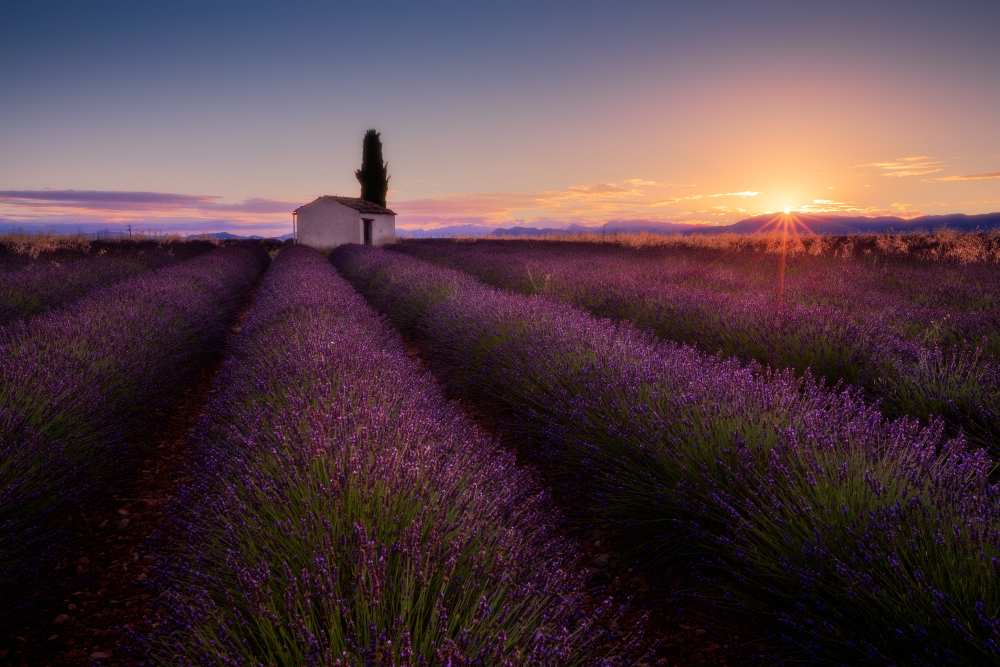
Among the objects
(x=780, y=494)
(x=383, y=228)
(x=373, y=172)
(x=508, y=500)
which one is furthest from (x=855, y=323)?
(x=373, y=172)

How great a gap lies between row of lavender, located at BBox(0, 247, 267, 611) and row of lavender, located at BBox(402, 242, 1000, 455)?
14.1 ft

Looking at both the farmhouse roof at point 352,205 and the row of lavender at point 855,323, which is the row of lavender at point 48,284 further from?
the farmhouse roof at point 352,205

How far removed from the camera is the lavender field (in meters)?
1.44

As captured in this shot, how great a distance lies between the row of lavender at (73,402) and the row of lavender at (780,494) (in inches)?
97.5

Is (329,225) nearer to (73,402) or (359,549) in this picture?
(73,402)

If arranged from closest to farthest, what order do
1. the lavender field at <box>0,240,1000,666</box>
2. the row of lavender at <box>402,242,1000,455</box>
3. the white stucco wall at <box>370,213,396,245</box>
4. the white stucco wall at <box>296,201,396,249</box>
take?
the lavender field at <box>0,240,1000,666</box>, the row of lavender at <box>402,242,1000,455</box>, the white stucco wall at <box>296,201,396,249</box>, the white stucco wall at <box>370,213,396,245</box>

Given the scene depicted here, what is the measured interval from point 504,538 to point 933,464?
1645mm

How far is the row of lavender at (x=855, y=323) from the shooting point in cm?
349

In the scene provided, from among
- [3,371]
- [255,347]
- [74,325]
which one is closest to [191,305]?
[74,325]

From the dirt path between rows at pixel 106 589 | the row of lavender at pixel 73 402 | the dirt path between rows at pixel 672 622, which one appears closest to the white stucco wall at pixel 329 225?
the row of lavender at pixel 73 402

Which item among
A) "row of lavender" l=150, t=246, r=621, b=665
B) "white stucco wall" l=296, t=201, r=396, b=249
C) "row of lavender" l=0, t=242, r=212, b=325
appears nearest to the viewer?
"row of lavender" l=150, t=246, r=621, b=665

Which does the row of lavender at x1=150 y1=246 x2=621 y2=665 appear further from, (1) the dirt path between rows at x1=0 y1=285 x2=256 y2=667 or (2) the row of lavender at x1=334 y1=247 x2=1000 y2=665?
(2) the row of lavender at x1=334 y1=247 x2=1000 y2=665

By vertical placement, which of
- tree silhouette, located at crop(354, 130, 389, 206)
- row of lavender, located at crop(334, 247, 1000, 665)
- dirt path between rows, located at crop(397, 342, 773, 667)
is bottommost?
dirt path between rows, located at crop(397, 342, 773, 667)

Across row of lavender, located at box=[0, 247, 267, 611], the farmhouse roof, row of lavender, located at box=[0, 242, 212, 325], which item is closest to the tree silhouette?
the farmhouse roof
